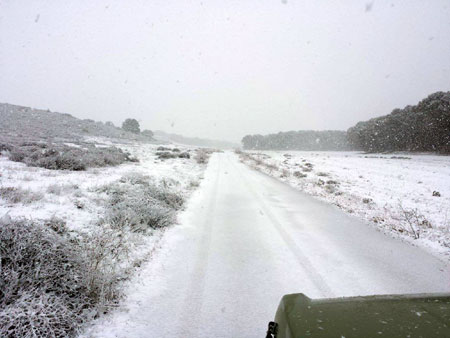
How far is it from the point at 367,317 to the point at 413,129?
5602cm

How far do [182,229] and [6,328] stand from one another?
4.13 m

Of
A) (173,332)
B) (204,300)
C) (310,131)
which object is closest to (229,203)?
(204,300)

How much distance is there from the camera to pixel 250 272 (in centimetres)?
421

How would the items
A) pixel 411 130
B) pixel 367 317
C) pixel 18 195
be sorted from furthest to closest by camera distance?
pixel 411 130 < pixel 18 195 < pixel 367 317

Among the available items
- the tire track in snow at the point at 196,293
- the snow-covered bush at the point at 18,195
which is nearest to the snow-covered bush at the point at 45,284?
the tire track in snow at the point at 196,293

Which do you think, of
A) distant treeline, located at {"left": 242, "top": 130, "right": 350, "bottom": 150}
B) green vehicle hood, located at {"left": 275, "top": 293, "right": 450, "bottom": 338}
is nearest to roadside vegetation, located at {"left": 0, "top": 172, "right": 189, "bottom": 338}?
green vehicle hood, located at {"left": 275, "top": 293, "right": 450, "bottom": 338}

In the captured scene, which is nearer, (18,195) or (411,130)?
(18,195)

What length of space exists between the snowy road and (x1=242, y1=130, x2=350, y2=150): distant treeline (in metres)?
95.2

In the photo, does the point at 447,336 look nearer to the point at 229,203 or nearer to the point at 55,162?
the point at 229,203

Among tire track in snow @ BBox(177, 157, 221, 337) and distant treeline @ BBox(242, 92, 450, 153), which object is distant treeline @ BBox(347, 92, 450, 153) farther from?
tire track in snow @ BBox(177, 157, 221, 337)

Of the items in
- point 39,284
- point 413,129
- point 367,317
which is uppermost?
point 413,129

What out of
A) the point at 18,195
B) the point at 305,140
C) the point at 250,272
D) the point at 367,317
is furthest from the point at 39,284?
the point at 305,140

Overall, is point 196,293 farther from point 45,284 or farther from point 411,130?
point 411,130

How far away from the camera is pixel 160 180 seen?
431 inches
